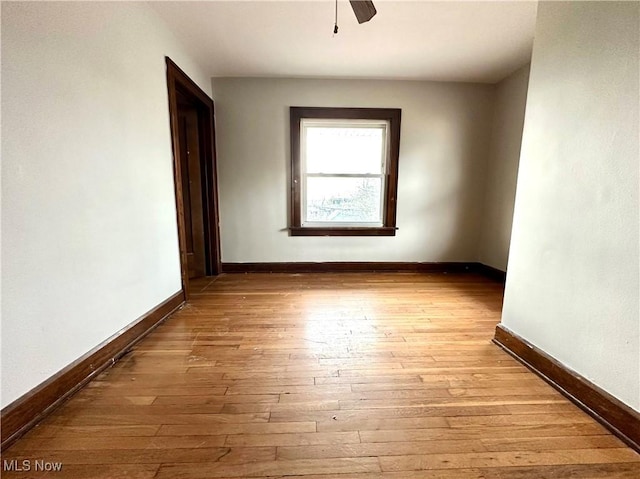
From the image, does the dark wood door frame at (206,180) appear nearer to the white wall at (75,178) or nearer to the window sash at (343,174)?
the white wall at (75,178)

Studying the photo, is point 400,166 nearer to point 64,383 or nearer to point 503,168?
point 503,168

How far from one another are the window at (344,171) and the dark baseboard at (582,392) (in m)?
2.20

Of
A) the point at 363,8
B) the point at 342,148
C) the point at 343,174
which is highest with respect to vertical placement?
the point at 363,8

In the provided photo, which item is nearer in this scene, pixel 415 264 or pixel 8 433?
pixel 8 433

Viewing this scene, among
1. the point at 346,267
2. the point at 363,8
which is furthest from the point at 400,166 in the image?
the point at 363,8

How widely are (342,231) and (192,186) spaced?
193 cm

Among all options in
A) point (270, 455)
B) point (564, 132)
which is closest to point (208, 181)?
point (270, 455)

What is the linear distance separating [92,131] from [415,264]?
11.6 feet

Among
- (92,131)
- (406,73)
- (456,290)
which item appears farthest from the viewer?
(406,73)

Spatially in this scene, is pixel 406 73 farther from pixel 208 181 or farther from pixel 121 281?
pixel 121 281

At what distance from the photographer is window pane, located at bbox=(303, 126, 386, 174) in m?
3.57

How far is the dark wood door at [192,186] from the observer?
3.27 meters

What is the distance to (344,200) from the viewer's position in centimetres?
369

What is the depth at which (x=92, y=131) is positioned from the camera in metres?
1.56
